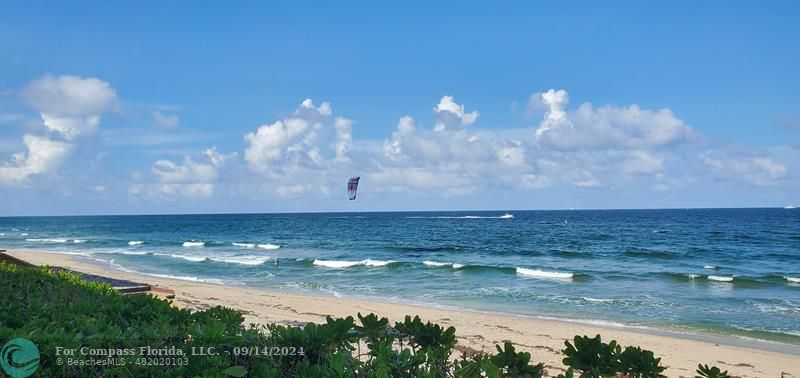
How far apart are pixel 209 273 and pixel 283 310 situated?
14350 millimetres

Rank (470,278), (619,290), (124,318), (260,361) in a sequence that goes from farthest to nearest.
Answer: (470,278) → (619,290) → (124,318) → (260,361)

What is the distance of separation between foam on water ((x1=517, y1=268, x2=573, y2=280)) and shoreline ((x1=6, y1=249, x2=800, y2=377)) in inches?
382

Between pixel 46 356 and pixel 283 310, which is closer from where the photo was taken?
pixel 46 356

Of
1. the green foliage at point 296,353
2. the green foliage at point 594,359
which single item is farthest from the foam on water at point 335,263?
the green foliage at point 594,359

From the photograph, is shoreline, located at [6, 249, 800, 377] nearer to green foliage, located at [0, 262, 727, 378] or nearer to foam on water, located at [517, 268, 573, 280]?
green foliage, located at [0, 262, 727, 378]

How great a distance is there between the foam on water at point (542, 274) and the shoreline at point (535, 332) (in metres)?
9.69

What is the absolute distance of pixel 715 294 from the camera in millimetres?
20578

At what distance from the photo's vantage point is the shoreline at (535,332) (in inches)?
425

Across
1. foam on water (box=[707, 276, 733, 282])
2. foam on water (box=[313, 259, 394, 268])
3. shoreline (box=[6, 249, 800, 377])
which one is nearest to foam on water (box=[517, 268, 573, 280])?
foam on water (box=[707, 276, 733, 282])

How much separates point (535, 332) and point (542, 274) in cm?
1372

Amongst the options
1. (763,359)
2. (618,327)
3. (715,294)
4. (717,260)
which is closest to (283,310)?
(618,327)

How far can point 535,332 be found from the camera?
13414 mm

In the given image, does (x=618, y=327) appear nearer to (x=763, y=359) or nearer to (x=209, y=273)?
(x=763, y=359)

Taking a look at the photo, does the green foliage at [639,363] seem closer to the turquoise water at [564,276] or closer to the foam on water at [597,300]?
the turquoise water at [564,276]
